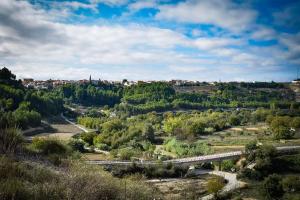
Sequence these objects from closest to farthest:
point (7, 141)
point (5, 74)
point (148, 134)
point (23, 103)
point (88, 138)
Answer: point (7, 141) < point (88, 138) < point (148, 134) < point (23, 103) < point (5, 74)

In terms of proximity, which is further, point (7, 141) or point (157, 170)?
point (157, 170)

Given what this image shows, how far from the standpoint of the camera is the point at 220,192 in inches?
1055

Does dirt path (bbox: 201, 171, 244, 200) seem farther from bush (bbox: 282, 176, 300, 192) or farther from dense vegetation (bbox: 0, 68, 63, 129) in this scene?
dense vegetation (bbox: 0, 68, 63, 129)

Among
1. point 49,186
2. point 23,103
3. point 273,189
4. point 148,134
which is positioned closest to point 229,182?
point 273,189

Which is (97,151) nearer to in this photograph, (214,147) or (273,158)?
(214,147)

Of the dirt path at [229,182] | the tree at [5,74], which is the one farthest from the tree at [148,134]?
the tree at [5,74]

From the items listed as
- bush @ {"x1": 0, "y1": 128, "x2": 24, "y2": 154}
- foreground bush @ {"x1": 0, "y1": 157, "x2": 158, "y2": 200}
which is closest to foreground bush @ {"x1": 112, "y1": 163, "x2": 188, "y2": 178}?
bush @ {"x1": 0, "y1": 128, "x2": 24, "y2": 154}

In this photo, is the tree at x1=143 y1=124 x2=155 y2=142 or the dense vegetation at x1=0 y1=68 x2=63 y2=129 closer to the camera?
the dense vegetation at x1=0 y1=68 x2=63 y2=129

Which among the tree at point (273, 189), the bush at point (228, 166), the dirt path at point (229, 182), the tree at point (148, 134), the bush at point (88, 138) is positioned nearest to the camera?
the tree at point (273, 189)

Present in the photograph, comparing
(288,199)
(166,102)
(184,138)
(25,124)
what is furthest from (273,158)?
(166,102)

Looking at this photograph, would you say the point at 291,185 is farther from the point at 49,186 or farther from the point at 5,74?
the point at 5,74

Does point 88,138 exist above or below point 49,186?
below

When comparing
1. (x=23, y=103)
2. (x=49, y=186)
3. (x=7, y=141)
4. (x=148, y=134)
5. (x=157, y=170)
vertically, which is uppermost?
(x=7, y=141)

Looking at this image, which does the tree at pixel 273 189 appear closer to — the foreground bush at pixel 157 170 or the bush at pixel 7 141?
the foreground bush at pixel 157 170
